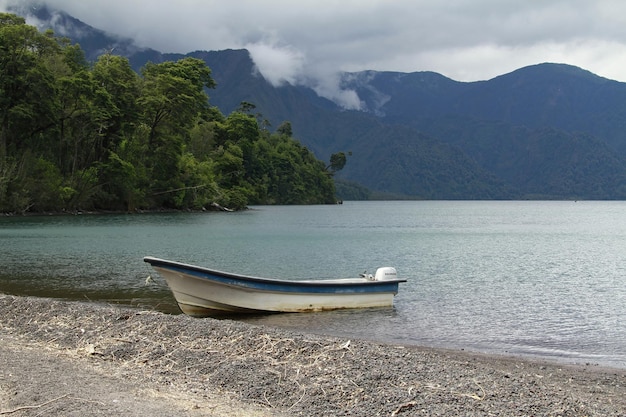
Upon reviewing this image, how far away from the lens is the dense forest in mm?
71000

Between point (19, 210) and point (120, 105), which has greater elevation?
point (120, 105)

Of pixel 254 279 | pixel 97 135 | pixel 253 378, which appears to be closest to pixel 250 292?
pixel 254 279

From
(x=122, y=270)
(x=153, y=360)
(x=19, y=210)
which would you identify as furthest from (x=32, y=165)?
(x=153, y=360)

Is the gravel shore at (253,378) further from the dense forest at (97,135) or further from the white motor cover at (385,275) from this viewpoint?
the dense forest at (97,135)

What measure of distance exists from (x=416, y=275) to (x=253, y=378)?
20309 mm

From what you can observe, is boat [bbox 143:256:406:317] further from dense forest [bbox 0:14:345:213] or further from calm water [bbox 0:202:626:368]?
dense forest [bbox 0:14:345:213]

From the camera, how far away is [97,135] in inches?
3219

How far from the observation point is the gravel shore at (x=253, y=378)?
8.31 metres

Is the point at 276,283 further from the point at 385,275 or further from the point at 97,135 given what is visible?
the point at 97,135

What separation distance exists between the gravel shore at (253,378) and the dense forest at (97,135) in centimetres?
6546

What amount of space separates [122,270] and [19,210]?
53356mm

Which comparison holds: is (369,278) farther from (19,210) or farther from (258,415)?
(19,210)

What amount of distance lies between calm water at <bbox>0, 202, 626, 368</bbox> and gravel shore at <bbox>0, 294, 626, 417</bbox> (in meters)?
3.75

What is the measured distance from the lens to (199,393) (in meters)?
9.07
